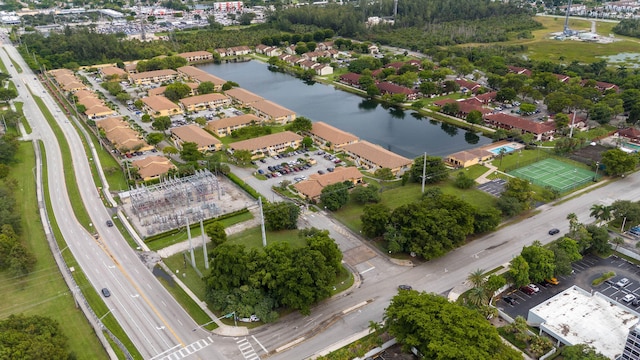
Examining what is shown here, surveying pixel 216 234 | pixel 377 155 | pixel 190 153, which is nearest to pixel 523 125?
pixel 377 155

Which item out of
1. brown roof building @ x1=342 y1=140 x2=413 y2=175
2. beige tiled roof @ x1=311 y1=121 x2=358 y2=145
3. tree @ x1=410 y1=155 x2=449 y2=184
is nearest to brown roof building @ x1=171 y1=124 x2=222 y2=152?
beige tiled roof @ x1=311 y1=121 x2=358 y2=145

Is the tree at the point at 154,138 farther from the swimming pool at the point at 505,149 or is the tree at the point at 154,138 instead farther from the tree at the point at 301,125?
the swimming pool at the point at 505,149

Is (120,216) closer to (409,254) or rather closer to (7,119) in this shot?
(409,254)

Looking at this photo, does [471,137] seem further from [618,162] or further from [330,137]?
[330,137]

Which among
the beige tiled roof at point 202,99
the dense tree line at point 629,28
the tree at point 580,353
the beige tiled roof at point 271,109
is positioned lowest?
the tree at point 580,353

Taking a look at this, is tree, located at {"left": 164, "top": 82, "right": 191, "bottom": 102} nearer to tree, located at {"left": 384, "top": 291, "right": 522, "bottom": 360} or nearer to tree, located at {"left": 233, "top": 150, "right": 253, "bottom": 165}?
tree, located at {"left": 233, "top": 150, "right": 253, "bottom": 165}

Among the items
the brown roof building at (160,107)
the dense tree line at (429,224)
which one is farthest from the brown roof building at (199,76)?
the dense tree line at (429,224)

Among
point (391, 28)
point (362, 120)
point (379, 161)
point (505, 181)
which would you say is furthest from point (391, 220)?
point (391, 28)

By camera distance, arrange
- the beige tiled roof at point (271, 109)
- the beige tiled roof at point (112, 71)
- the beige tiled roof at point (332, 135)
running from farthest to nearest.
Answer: the beige tiled roof at point (112, 71) → the beige tiled roof at point (271, 109) → the beige tiled roof at point (332, 135)
